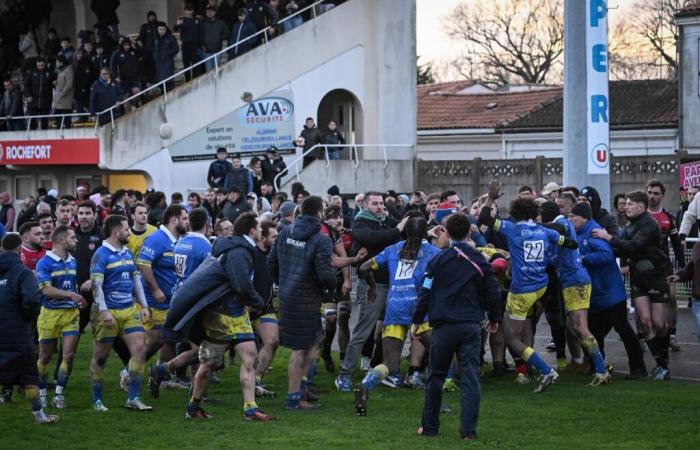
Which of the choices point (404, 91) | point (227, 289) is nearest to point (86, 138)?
point (404, 91)

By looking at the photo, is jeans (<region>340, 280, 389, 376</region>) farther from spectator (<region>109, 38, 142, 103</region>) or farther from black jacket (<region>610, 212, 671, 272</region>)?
spectator (<region>109, 38, 142, 103</region>)

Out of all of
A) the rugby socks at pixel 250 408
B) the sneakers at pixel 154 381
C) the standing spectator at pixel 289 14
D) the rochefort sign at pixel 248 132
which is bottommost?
the rugby socks at pixel 250 408

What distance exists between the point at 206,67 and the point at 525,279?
19.1 m

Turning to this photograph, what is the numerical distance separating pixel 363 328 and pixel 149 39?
1940 centimetres

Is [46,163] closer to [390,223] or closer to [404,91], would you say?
[404,91]

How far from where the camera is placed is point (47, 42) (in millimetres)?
36188

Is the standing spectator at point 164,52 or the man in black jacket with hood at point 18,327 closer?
the man in black jacket with hood at point 18,327

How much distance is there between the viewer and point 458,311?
10516 millimetres

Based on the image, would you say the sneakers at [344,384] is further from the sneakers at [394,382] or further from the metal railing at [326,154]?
the metal railing at [326,154]

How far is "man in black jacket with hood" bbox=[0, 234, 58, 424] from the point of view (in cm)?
1141

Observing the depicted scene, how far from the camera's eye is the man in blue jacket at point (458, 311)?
10500 mm

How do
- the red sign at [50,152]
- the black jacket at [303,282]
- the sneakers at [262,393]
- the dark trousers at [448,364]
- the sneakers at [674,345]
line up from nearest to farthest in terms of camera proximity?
1. the dark trousers at [448,364]
2. the black jacket at [303,282]
3. the sneakers at [262,393]
4. the sneakers at [674,345]
5. the red sign at [50,152]

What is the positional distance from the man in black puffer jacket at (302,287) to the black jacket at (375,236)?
140 centimetres

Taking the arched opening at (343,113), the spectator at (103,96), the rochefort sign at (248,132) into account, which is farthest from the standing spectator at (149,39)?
the arched opening at (343,113)
